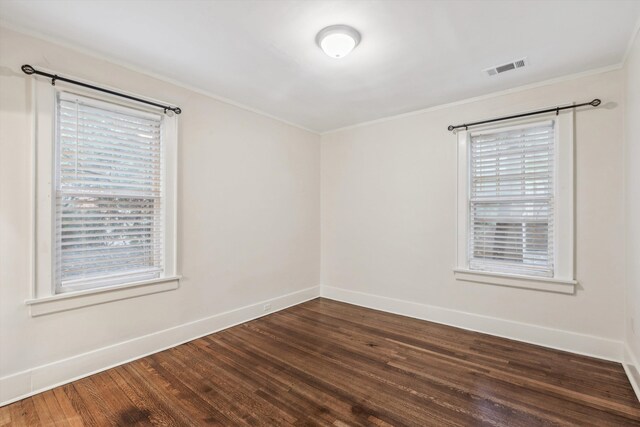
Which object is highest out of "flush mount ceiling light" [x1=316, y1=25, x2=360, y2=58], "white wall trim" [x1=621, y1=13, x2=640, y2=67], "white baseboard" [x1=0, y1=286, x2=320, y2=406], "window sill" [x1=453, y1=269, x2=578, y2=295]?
"white wall trim" [x1=621, y1=13, x2=640, y2=67]

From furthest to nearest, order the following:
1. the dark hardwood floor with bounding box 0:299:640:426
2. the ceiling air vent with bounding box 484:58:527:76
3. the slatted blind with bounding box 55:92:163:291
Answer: the ceiling air vent with bounding box 484:58:527:76, the slatted blind with bounding box 55:92:163:291, the dark hardwood floor with bounding box 0:299:640:426

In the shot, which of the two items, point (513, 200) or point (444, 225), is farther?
point (444, 225)

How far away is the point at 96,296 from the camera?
253 centimetres

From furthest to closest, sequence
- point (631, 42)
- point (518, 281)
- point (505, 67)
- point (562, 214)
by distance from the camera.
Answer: point (518, 281), point (562, 214), point (505, 67), point (631, 42)

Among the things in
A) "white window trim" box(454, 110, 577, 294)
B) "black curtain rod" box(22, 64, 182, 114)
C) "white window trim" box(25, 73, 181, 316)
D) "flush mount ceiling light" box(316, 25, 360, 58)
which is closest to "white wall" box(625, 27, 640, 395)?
"white window trim" box(454, 110, 577, 294)

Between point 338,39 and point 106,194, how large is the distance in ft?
7.52

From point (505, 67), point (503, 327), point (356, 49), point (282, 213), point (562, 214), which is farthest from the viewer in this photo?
point (282, 213)

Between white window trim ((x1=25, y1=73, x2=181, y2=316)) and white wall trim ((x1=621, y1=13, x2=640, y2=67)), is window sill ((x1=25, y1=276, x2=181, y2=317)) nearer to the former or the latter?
white window trim ((x1=25, y1=73, x2=181, y2=316))

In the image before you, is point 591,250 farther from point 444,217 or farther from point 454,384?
point 454,384

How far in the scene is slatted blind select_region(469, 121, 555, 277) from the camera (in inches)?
121

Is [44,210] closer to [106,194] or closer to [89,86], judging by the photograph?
[106,194]

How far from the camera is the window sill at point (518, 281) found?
292 centimetres

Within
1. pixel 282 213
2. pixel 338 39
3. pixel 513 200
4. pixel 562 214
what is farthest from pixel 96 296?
pixel 562 214

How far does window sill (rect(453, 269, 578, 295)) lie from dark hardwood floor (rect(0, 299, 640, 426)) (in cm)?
59
